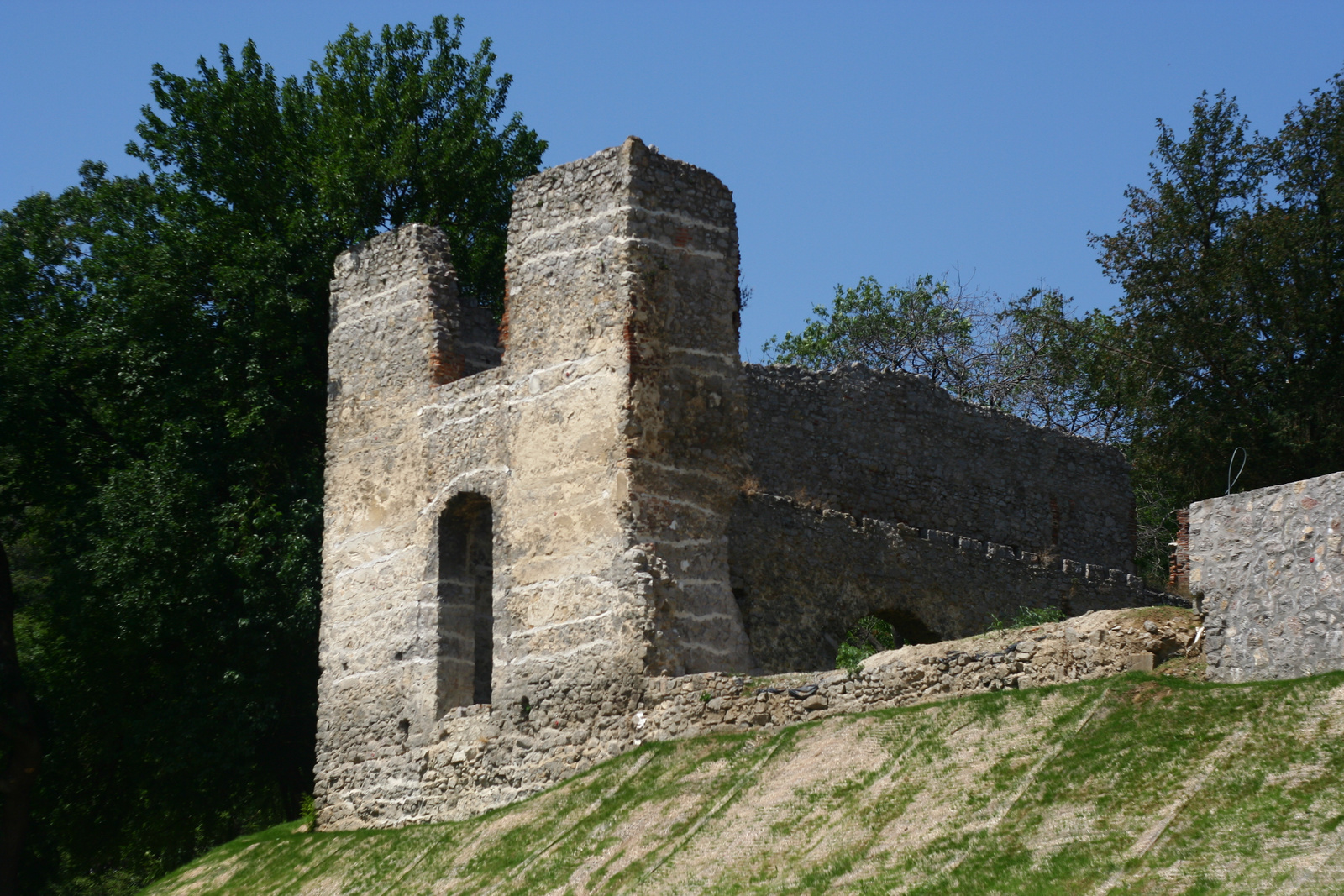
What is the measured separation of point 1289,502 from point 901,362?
25609 millimetres

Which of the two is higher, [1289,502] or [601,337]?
[601,337]

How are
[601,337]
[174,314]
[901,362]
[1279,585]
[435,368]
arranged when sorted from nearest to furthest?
[1279,585] → [601,337] → [435,368] → [174,314] → [901,362]

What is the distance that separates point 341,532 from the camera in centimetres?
1856

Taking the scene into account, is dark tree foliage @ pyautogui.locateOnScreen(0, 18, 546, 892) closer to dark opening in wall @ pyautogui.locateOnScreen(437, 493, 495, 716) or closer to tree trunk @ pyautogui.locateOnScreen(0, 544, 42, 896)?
tree trunk @ pyautogui.locateOnScreen(0, 544, 42, 896)

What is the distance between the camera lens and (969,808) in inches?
433

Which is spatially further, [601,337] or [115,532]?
[115,532]

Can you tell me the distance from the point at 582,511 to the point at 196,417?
26.6 feet

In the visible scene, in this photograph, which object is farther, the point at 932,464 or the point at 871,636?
the point at 932,464

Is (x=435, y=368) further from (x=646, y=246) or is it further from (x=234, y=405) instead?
(x=234, y=405)

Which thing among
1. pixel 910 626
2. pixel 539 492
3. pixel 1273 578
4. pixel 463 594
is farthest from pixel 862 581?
pixel 1273 578

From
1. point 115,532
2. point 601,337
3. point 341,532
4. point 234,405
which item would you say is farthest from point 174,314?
point 601,337

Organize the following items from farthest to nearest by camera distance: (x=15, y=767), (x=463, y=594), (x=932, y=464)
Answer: (x=932, y=464) < (x=15, y=767) < (x=463, y=594)

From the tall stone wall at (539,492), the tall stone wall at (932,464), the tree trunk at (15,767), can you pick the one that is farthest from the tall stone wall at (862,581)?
the tree trunk at (15,767)

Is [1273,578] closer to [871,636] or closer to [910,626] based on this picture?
[871,636]
